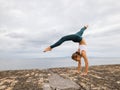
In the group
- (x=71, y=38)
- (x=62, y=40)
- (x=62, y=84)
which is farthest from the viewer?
(x=62, y=84)

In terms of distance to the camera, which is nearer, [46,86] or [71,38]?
[71,38]

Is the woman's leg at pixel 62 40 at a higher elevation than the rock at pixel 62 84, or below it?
higher

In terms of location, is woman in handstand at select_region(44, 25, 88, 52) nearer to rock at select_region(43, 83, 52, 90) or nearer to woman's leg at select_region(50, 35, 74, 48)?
woman's leg at select_region(50, 35, 74, 48)

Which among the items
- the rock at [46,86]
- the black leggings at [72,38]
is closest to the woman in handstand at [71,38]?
the black leggings at [72,38]

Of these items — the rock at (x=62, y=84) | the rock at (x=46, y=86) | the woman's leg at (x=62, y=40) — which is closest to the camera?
the woman's leg at (x=62, y=40)

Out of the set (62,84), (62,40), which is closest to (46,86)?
(62,84)

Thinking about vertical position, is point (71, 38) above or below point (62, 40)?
above

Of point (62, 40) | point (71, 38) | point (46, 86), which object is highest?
point (71, 38)

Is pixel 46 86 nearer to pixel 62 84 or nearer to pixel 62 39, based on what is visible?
pixel 62 84

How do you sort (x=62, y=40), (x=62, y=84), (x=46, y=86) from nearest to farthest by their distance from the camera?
1. (x=62, y=40)
2. (x=46, y=86)
3. (x=62, y=84)

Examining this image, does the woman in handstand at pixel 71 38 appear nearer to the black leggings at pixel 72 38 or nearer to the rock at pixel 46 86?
the black leggings at pixel 72 38

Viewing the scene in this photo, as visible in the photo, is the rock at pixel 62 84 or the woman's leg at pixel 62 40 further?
the rock at pixel 62 84

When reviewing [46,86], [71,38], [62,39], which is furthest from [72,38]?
[46,86]

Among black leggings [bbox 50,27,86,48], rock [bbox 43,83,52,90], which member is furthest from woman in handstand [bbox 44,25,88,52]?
rock [bbox 43,83,52,90]
